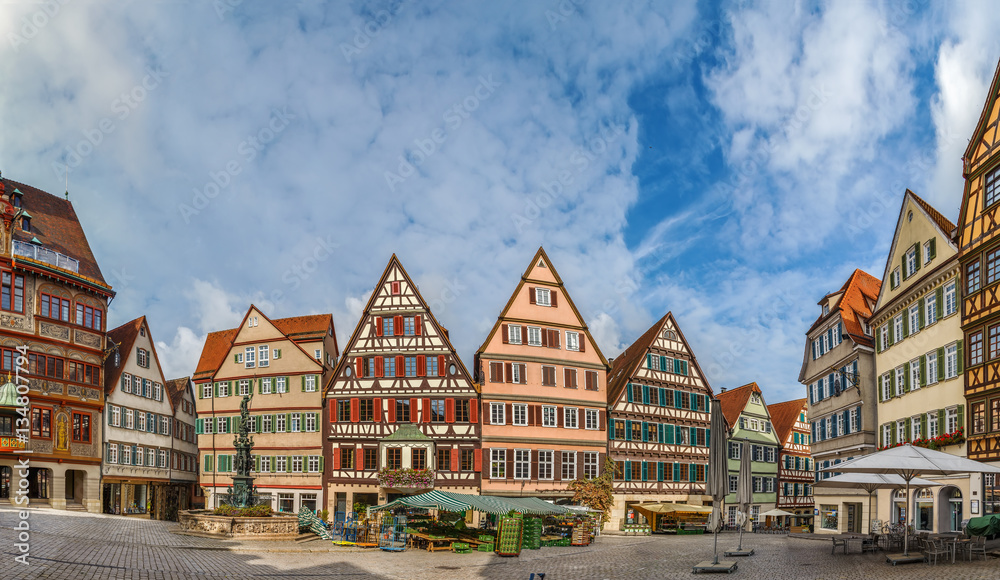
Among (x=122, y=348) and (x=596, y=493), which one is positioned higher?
(x=122, y=348)

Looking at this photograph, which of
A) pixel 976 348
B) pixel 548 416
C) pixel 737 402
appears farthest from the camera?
pixel 737 402

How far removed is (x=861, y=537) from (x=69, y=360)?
38536 mm

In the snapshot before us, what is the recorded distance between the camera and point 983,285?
28703 mm

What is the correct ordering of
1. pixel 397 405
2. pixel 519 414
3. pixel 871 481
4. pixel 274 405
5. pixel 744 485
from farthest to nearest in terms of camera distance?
pixel 274 405 → pixel 519 414 → pixel 397 405 → pixel 744 485 → pixel 871 481

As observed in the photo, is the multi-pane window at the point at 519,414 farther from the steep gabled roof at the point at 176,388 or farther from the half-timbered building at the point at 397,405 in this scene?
the steep gabled roof at the point at 176,388

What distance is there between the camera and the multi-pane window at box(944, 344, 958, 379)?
99.8 ft

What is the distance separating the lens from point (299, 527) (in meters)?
32.9

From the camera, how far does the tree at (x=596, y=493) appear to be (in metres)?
45.6

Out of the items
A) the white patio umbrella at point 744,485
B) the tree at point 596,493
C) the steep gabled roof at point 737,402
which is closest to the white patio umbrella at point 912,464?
the white patio umbrella at point 744,485

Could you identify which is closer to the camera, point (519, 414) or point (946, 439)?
point (946, 439)

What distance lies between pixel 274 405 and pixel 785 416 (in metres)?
37.2

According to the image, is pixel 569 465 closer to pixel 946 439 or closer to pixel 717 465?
pixel 946 439

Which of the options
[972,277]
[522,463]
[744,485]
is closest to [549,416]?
[522,463]

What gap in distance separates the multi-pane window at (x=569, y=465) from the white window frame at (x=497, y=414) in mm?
3938
